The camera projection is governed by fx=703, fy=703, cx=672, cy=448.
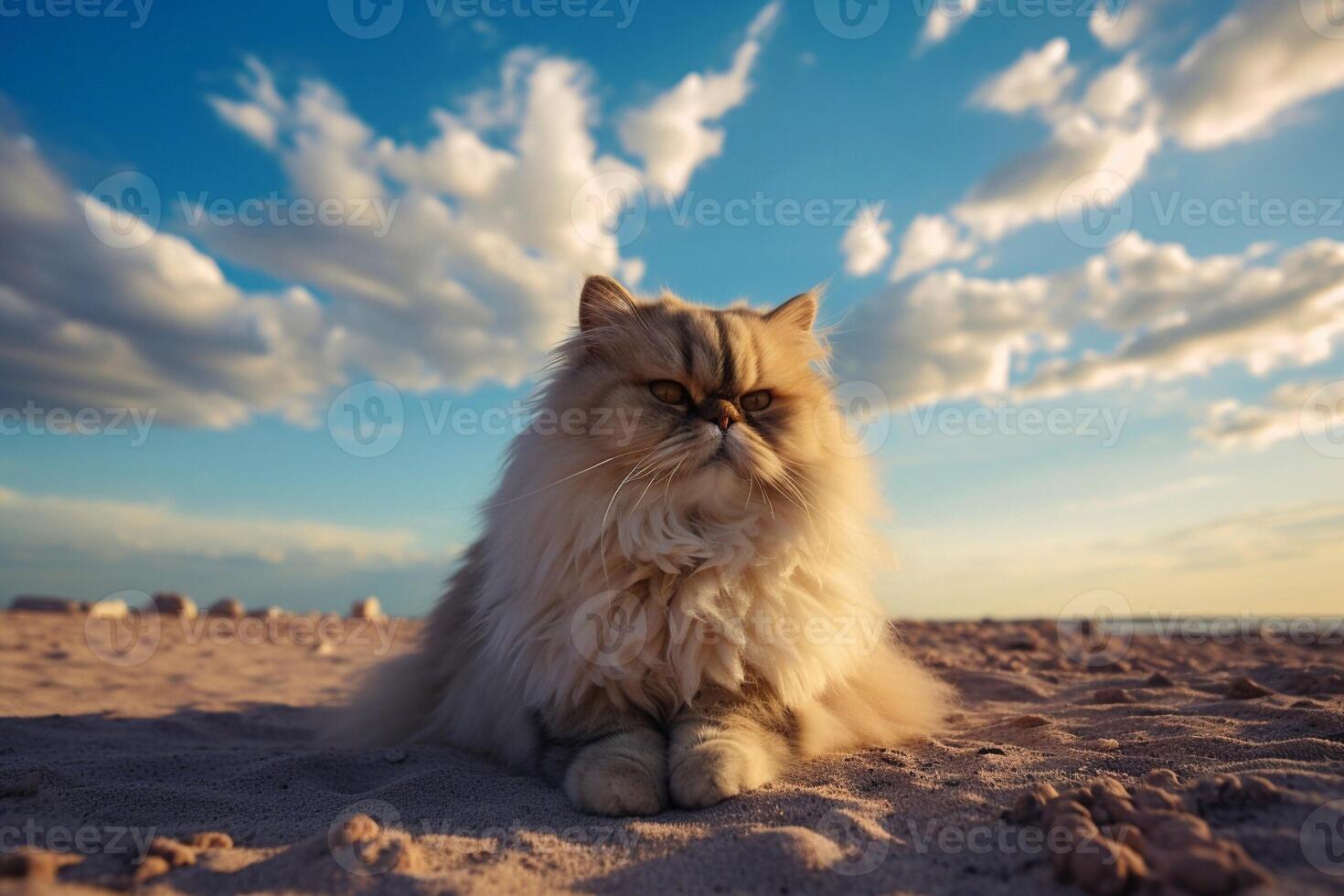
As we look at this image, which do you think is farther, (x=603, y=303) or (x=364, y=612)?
(x=364, y=612)

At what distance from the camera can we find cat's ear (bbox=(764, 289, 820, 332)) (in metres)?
2.97

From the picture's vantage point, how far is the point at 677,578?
7.61 feet

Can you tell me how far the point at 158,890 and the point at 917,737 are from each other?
235 centimetres

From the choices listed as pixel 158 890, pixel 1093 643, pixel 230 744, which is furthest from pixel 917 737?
pixel 1093 643

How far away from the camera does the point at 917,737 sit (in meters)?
2.67

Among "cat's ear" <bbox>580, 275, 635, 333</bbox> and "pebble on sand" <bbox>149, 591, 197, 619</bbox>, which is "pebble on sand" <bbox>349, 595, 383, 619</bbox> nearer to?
"pebble on sand" <bbox>149, 591, 197, 619</bbox>

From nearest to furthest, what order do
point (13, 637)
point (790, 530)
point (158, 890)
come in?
point (158, 890) → point (790, 530) → point (13, 637)

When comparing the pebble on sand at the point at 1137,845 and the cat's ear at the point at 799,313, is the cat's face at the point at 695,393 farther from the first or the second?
the pebble on sand at the point at 1137,845

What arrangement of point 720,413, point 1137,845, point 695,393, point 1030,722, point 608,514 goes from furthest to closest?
point 1030,722
point 695,393
point 720,413
point 608,514
point 1137,845

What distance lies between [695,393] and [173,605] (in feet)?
32.3

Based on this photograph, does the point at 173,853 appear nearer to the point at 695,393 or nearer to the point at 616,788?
the point at 616,788

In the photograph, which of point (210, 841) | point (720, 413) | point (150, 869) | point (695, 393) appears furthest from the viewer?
point (695, 393)

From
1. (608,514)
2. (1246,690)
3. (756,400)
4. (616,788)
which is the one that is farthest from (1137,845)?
(1246,690)

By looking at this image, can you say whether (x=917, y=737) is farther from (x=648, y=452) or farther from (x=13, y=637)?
(x=13, y=637)
